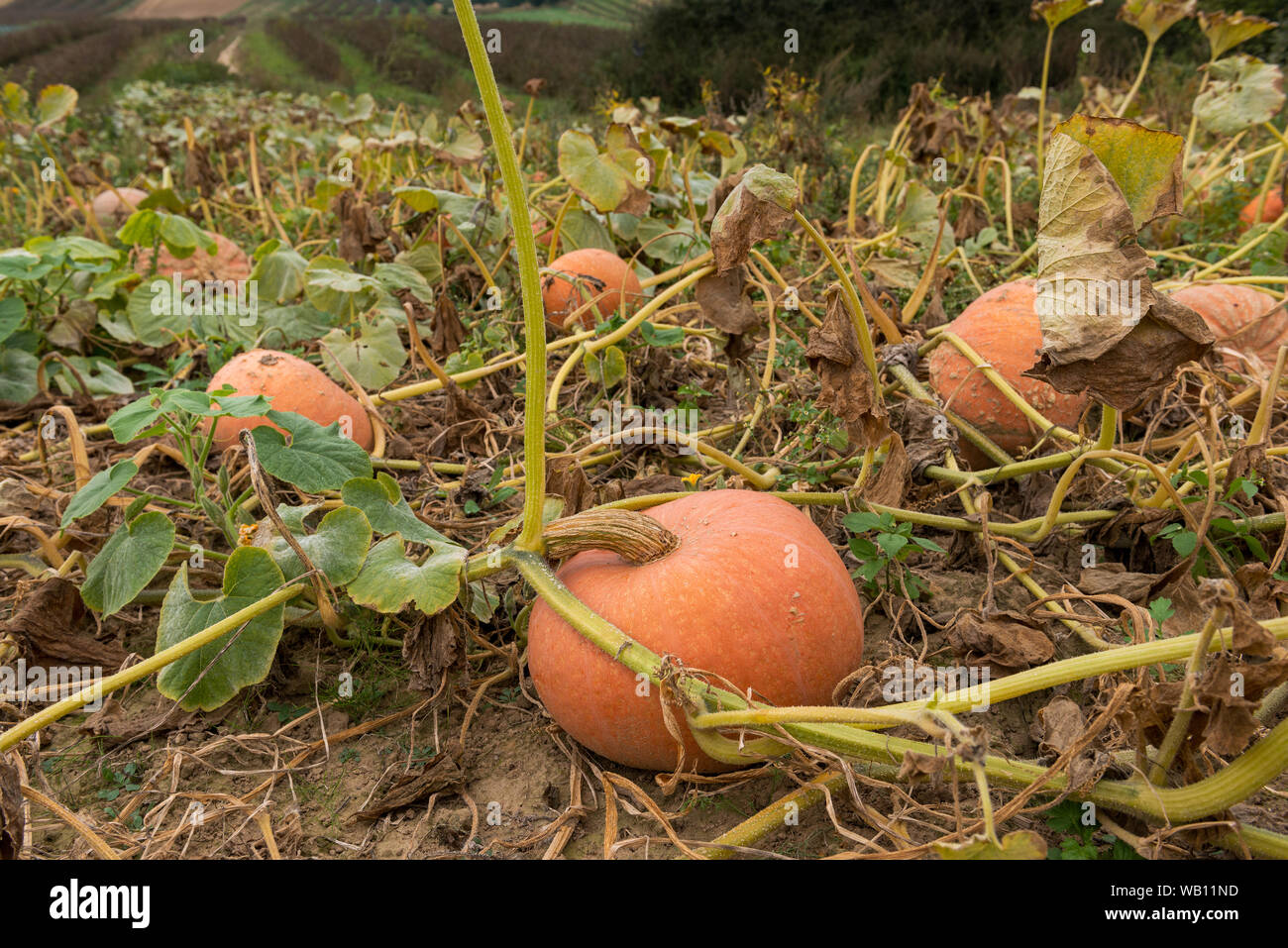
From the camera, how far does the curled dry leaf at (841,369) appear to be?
1.48m

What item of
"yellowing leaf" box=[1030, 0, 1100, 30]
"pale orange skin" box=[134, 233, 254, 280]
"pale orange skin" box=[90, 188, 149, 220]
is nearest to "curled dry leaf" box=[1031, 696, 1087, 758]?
"yellowing leaf" box=[1030, 0, 1100, 30]

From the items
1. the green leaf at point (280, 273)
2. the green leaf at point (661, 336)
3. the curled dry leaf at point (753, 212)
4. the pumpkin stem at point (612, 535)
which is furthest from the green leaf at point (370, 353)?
the curled dry leaf at point (753, 212)

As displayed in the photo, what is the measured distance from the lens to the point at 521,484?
7.00 feet

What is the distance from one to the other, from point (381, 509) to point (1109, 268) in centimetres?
125

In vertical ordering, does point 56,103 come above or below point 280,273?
above

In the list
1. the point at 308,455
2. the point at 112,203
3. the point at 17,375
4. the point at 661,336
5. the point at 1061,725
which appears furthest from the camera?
the point at 112,203

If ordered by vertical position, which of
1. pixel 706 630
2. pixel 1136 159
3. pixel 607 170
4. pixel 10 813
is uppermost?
pixel 607 170

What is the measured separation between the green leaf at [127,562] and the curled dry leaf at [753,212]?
43.0 inches

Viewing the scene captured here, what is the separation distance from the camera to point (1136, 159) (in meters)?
1.19

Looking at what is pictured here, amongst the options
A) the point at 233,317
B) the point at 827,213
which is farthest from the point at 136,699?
the point at 827,213

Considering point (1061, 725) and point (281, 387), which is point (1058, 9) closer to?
point (1061, 725)

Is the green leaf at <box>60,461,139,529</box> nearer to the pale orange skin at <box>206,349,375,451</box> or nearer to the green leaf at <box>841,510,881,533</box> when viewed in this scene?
the pale orange skin at <box>206,349,375,451</box>

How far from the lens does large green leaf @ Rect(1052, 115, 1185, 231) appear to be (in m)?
1.16

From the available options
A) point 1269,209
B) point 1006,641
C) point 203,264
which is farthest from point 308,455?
point 1269,209
